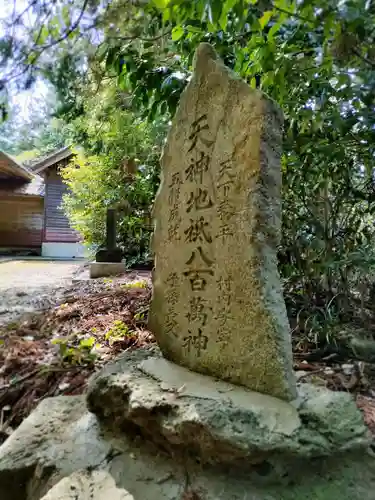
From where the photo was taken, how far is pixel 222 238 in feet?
5.78

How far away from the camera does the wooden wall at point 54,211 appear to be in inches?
643

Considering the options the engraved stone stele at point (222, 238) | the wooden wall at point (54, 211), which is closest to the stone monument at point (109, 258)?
the engraved stone stele at point (222, 238)

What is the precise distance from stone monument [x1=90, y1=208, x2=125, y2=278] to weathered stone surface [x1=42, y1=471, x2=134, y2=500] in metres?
5.80

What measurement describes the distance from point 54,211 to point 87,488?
16.4 m

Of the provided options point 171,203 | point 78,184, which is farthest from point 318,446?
point 78,184

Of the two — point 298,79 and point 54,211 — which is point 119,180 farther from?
point 54,211

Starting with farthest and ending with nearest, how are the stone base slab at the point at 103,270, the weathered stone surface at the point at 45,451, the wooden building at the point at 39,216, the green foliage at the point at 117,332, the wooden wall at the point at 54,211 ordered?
the wooden wall at the point at 54,211 → the wooden building at the point at 39,216 → the stone base slab at the point at 103,270 → the green foliage at the point at 117,332 → the weathered stone surface at the point at 45,451

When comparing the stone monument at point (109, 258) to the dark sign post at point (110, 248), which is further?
the dark sign post at point (110, 248)

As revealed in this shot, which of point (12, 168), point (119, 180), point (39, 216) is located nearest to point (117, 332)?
point (119, 180)

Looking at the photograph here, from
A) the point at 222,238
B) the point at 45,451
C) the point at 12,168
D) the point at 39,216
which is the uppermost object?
the point at 12,168

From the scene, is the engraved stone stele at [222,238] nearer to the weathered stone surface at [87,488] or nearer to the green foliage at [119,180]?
the weathered stone surface at [87,488]

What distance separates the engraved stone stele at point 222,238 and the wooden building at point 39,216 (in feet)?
48.1

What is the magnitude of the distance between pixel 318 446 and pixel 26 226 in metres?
16.9

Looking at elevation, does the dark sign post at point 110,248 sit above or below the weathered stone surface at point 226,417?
above
